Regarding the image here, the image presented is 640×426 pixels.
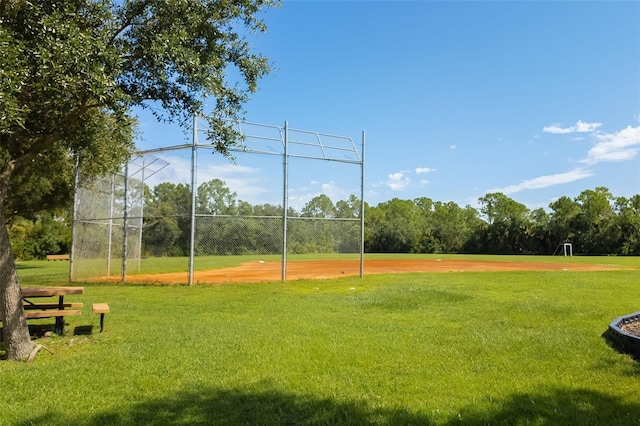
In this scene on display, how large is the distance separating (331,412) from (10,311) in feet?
15.0

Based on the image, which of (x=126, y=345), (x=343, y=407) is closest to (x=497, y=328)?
(x=343, y=407)

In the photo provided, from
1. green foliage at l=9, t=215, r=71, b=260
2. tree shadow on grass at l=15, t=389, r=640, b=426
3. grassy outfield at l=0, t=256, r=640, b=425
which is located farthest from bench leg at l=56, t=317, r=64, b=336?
green foliage at l=9, t=215, r=71, b=260

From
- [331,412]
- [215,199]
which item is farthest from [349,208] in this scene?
[331,412]

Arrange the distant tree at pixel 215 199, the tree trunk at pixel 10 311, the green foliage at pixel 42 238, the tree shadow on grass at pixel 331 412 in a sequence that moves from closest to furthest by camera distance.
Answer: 1. the tree shadow on grass at pixel 331 412
2. the tree trunk at pixel 10 311
3. the distant tree at pixel 215 199
4. the green foliage at pixel 42 238

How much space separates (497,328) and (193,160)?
10660mm

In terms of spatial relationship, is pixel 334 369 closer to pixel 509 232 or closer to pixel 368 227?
pixel 368 227

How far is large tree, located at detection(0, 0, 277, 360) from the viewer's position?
521 centimetres

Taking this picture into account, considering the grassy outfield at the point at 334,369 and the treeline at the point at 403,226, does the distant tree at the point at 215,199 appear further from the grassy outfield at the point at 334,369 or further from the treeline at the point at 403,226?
the grassy outfield at the point at 334,369

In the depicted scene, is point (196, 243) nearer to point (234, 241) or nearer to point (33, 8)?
point (234, 241)

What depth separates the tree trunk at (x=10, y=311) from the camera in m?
5.91

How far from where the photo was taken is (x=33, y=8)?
567 cm

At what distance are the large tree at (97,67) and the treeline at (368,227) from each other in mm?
8234

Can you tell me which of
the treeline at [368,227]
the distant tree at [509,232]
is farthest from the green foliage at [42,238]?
the distant tree at [509,232]

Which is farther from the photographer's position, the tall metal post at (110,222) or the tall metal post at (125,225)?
the tall metal post at (110,222)
